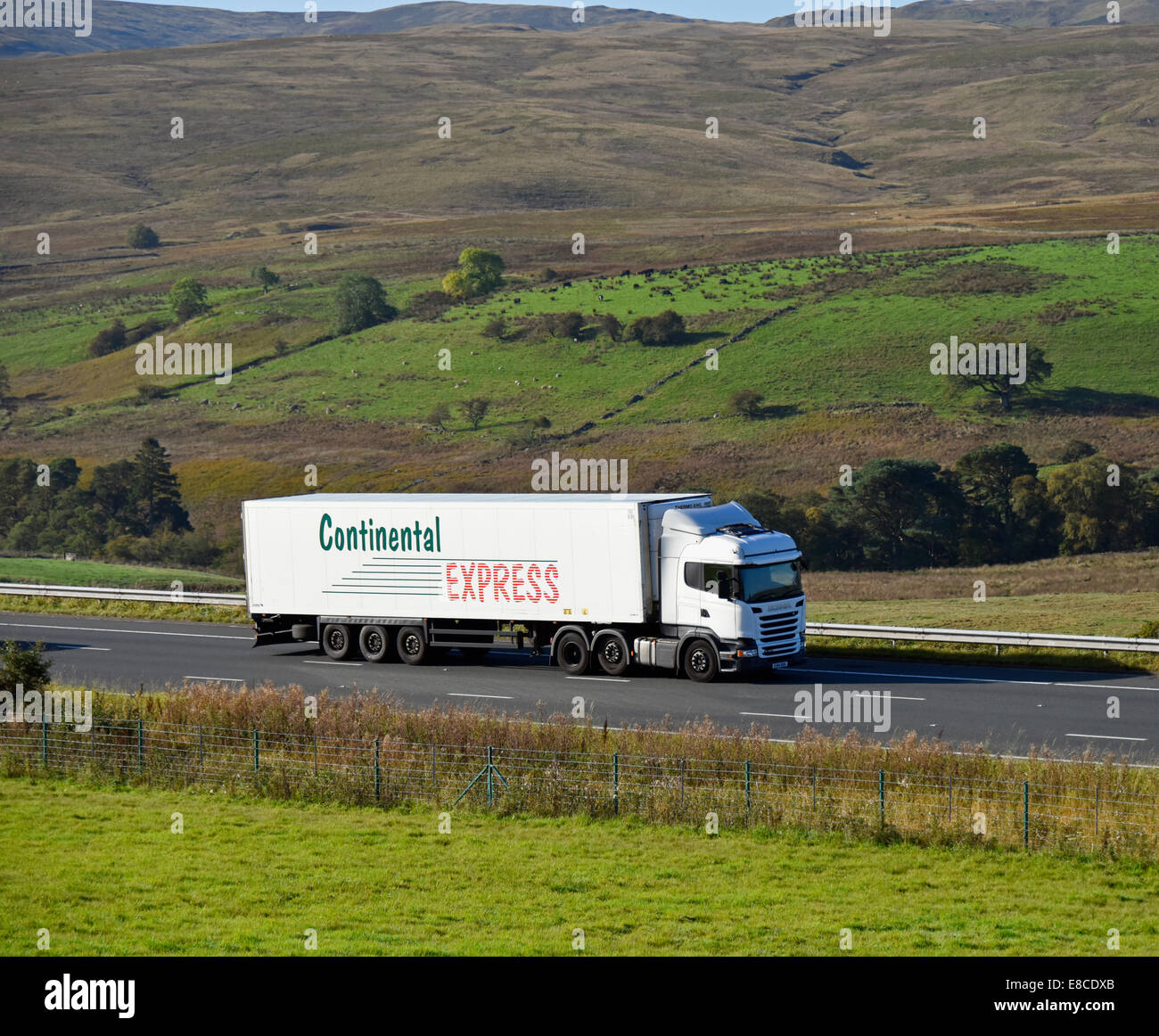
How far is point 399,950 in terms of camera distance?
44.3ft

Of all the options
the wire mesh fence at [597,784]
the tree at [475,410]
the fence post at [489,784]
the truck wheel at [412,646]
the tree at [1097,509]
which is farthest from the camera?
the tree at [475,410]

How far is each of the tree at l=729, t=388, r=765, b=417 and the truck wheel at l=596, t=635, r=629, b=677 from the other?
55.4 metres

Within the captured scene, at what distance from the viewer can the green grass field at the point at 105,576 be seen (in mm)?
51438

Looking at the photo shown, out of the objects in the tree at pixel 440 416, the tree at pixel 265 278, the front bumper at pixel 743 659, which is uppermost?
the tree at pixel 265 278

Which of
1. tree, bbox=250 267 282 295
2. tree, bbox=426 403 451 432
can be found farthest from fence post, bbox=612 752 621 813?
tree, bbox=250 267 282 295

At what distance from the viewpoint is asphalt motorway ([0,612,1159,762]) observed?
81.9ft

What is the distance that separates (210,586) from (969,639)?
94.1 feet

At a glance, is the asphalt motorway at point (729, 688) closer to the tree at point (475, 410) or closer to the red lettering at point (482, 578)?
the red lettering at point (482, 578)

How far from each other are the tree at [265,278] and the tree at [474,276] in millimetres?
20688

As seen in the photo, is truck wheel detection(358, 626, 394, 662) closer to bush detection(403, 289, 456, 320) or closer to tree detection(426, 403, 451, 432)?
tree detection(426, 403, 451, 432)

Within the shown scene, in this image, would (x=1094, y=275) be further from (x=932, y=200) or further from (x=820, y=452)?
(x=932, y=200)

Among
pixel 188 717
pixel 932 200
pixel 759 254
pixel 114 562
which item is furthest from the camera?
pixel 932 200

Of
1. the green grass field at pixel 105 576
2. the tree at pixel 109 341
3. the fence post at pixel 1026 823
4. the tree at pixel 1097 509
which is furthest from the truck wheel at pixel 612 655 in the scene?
the tree at pixel 109 341
